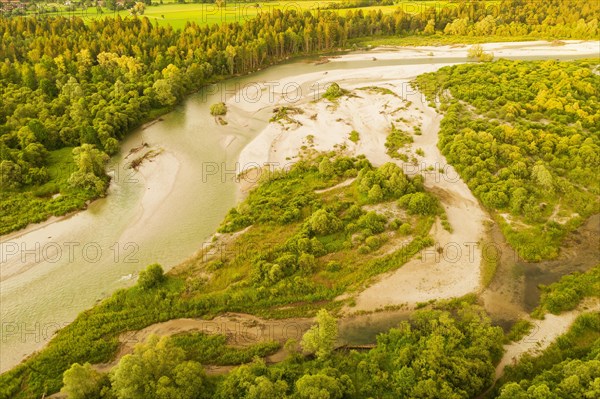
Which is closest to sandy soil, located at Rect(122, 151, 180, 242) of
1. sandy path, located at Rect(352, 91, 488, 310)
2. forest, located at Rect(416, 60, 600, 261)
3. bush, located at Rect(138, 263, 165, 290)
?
bush, located at Rect(138, 263, 165, 290)

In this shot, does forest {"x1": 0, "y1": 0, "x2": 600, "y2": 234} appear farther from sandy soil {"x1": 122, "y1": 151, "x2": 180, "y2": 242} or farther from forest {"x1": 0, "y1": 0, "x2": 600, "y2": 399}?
sandy soil {"x1": 122, "y1": 151, "x2": 180, "y2": 242}


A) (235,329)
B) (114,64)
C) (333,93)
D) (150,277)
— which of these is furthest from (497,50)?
(150,277)

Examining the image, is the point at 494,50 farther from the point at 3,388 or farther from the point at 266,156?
the point at 3,388

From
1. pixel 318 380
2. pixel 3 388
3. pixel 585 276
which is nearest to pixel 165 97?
pixel 3 388

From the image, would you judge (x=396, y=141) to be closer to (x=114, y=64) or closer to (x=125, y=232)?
(x=125, y=232)

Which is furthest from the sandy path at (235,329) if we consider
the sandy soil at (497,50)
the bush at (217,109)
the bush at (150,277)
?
the sandy soil at (497,50)

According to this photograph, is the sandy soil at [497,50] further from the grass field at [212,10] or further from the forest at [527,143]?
the grass field at [212,10]
